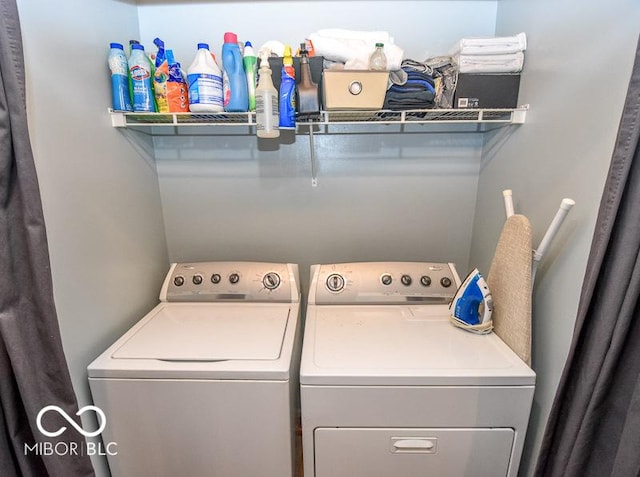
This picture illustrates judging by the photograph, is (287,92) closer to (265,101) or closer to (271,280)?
(265,101)

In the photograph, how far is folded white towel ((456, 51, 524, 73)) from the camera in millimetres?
1297

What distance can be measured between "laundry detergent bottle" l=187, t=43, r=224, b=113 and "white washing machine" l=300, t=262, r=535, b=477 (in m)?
1.07

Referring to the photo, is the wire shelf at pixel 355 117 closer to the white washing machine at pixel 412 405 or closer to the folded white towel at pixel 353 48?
the folded white towel at pixel 353 48

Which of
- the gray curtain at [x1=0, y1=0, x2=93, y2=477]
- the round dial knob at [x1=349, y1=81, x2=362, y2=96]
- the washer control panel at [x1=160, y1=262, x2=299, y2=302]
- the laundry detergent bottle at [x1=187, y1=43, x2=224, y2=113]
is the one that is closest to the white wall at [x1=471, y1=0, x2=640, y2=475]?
the round dial knob at [x1=349, y1=81, x2=362, y2=96]

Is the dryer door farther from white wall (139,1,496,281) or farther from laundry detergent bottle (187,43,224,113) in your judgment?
laundry detergent bottle (187,43,224,113)

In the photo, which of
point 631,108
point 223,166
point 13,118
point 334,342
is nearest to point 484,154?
point 631,108

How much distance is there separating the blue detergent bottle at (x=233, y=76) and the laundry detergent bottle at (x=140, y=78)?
0.33 metres

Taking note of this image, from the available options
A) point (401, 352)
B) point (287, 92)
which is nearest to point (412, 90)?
point (287, 92)

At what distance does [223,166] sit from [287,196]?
40 cm

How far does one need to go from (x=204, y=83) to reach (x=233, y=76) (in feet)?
0.41

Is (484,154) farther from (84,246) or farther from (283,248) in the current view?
(84,246)

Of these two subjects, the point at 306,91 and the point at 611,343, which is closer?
the point at 611,343

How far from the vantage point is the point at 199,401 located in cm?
110

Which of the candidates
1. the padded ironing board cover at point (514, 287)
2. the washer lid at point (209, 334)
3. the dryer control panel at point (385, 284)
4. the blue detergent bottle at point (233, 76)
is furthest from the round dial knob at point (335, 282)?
the blue detergent bottle at point (233, 76)
